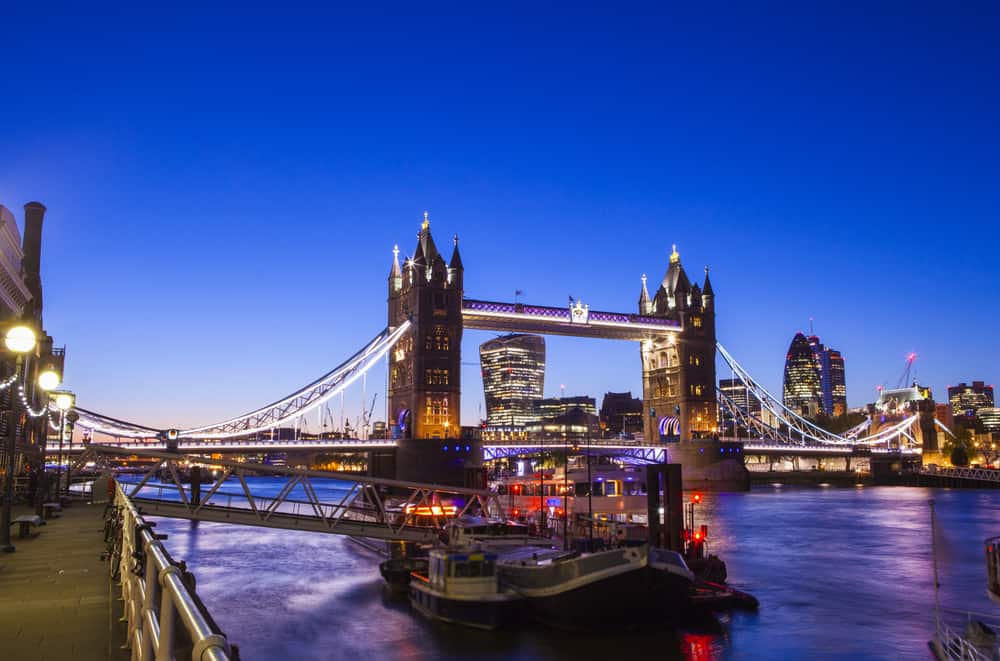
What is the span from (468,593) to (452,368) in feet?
242

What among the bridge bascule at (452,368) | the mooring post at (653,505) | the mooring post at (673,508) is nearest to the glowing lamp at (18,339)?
the mooring post at (653,505)

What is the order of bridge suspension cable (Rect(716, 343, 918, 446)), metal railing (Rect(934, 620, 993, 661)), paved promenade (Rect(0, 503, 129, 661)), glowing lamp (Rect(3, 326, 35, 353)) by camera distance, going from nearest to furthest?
paved promenade (Rect(0, 503, 129, 661)), glowing lamp (Rect(3, 326, 35, 353)), metal railing (Rect(934, 620, 993, 661)), bridge suspension cable (Rect(716, 343, 918, 446))

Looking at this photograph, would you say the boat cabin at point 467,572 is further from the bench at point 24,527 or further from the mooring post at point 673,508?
the bench at point 24,527

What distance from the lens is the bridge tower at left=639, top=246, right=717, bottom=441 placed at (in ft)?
417

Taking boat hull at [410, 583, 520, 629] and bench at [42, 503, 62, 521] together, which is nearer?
bench at [42, 503, 62, 521]

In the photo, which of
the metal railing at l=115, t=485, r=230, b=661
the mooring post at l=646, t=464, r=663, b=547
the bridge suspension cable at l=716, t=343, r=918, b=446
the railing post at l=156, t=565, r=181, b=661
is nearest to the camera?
the metal railing at l=115, t=485, r=230, b=661

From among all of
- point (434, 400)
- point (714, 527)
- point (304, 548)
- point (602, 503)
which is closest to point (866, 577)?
point (602, 503)

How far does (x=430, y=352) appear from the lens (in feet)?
341

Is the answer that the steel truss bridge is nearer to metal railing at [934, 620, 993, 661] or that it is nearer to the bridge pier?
the bridge pier

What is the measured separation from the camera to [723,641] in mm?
30109

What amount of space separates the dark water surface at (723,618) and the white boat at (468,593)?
560 mm

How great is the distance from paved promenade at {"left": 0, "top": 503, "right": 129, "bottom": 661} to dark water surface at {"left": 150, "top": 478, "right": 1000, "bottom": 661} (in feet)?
48.6

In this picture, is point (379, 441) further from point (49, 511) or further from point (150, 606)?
point (150, 606)

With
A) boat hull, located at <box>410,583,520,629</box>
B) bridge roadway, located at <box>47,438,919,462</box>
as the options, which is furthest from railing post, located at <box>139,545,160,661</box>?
bridge roadway, located at <box>47,438,919,462</box>
